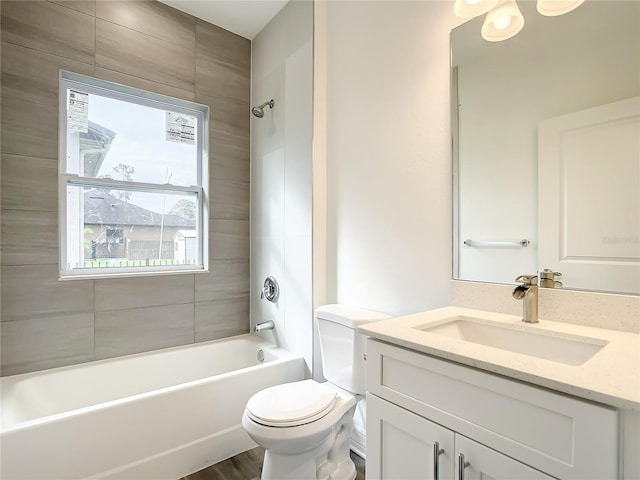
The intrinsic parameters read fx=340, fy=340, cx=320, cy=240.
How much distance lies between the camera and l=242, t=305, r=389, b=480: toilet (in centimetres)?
136

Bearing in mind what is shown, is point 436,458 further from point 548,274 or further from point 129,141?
point 129,141

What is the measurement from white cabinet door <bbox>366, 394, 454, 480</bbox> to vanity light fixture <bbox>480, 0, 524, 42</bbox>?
1409 mm

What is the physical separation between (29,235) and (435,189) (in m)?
2.19

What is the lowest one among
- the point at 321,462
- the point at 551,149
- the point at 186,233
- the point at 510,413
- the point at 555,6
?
the point at 321,462

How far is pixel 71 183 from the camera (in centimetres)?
210

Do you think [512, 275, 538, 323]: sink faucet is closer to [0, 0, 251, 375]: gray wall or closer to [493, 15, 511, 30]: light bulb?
[493, 15, 511, 30]: light bulb

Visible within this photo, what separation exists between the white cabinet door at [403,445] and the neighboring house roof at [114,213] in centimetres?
198

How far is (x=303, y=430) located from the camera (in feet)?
4.43

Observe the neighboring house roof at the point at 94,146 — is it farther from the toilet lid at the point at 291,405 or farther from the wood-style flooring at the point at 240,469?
the wood-style flooring at the point at 240,469

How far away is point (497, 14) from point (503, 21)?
0.04 meters

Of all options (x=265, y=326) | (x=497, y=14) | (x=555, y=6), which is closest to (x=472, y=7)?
(x=497, y=14)

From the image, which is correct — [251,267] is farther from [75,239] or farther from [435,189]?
[435,189]

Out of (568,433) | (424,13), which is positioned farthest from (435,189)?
(568,433)

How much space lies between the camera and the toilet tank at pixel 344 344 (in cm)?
162
